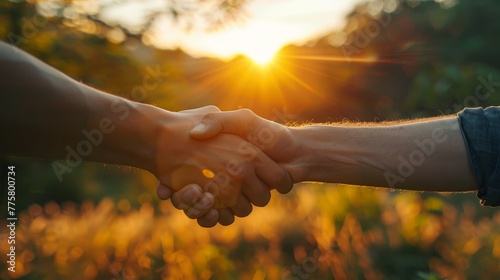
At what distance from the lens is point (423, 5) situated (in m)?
16.9

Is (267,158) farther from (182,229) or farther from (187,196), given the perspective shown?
(182,229)

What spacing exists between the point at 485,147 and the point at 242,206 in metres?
1.51

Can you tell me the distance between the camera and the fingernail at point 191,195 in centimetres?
340

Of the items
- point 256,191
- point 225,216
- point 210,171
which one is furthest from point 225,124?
point 225,216

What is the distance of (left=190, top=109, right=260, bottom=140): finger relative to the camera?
11.2 ft

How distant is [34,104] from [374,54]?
15.6 metres

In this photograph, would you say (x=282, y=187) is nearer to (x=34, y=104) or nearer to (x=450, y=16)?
(x=34, y=104)

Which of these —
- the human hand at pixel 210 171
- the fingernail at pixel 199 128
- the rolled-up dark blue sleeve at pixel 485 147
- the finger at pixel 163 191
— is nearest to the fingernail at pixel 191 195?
the human hand at pixel 210 171

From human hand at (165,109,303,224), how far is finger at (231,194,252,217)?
0.58ft

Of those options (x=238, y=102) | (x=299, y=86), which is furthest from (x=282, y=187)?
(x=299, y=86)

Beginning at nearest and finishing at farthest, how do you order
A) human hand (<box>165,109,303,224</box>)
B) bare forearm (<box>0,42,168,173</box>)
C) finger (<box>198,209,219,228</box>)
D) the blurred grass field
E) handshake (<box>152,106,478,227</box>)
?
bare forearm (<box>0,42,168,173</box>)
handshake (<box>152,106,478,227</box>)
human hand (<box>165,109,303,224</box>)
finger (<box>198,209,219,228</box>)
the blurred grass field

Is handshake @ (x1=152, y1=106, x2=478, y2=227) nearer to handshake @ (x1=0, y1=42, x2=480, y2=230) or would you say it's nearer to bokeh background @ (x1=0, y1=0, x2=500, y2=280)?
handshake @ (x1=0, y1=42, x2=480, y2=230)

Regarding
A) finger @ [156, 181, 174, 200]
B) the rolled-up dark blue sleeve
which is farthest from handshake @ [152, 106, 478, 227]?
the rolled-up dark blue sleeve

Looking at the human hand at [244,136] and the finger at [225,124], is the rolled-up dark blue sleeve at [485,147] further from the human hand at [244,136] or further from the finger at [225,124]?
the finger at [225,124]
